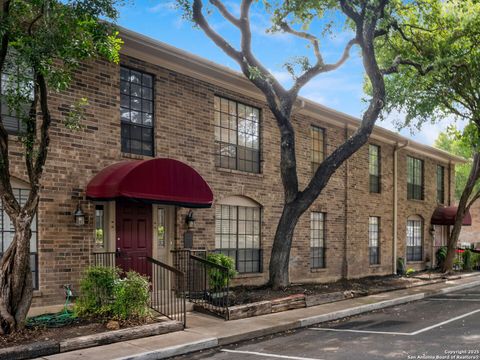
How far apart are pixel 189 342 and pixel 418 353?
12.0ft

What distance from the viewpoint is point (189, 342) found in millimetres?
8406

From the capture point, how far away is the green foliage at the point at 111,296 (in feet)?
29.7

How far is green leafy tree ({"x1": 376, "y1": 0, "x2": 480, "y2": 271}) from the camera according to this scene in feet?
53.8

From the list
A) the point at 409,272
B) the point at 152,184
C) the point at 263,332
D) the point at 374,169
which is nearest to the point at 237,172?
the point at 152,184

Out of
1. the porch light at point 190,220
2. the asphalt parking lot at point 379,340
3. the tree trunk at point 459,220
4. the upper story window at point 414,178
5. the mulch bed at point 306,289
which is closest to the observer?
the asphalt parking lot at point 379,340

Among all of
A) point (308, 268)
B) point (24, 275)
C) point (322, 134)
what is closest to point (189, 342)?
point (24, 275)

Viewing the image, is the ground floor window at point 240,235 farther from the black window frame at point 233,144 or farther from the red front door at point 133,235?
the red front door at point 133,235

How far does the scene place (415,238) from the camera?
2375 cm

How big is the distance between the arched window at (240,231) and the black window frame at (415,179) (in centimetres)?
1073

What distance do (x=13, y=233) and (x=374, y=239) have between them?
14.9m

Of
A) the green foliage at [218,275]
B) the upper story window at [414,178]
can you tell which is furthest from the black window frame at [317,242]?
the upper story window at [414,178]

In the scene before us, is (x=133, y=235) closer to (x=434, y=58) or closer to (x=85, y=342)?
(x=85, y=342)

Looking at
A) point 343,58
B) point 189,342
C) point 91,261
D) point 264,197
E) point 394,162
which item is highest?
point 343,58

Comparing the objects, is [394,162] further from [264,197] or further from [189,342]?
[189,342]
